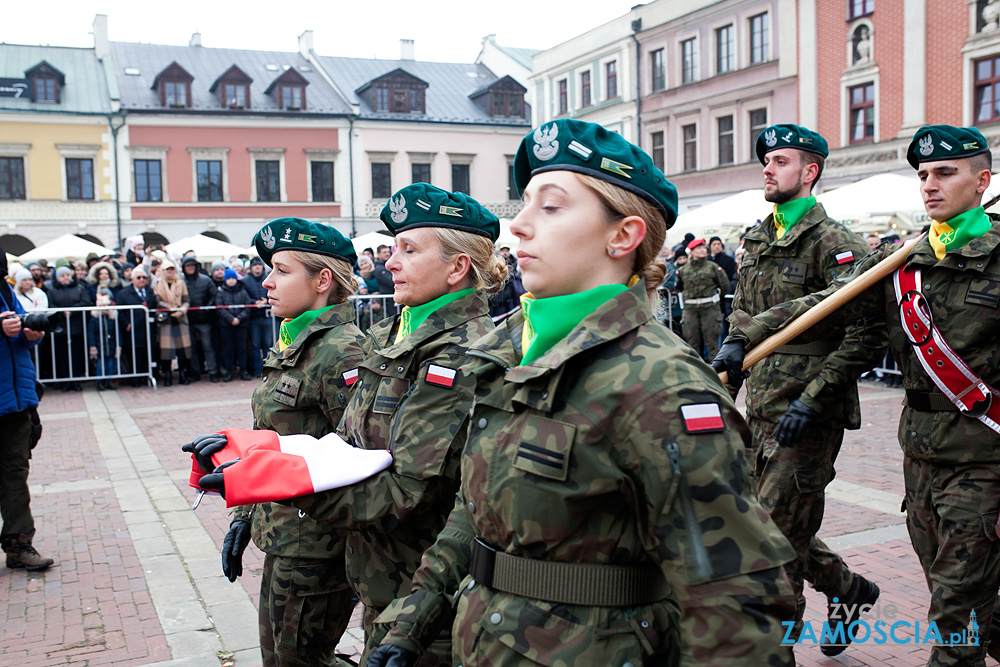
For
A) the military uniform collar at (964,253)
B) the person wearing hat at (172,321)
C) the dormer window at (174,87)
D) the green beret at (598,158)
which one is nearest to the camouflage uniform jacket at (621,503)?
the green beret at (598,158)

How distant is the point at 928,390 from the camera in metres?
3.79

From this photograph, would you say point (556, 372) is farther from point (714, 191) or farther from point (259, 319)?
point (714, 191)

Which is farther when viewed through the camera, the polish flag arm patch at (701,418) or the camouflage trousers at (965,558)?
the camouflage trousers at (965,558)

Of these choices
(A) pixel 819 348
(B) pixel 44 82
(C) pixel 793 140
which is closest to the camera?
(A) pixel 819 348

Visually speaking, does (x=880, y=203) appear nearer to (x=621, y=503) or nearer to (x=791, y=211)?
(x=791, y=211)

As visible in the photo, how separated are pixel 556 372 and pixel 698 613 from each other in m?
0.54

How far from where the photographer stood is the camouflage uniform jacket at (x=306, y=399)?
133 inches

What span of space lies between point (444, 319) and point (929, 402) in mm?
2191

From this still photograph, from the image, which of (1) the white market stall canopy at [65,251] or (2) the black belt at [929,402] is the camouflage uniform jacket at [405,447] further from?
(1) the white market stall canopy at [65,251]

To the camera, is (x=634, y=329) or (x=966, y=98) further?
(x=966, y=98)

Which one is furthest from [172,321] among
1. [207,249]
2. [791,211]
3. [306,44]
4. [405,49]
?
[405,49]

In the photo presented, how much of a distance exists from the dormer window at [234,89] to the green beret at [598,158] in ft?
131

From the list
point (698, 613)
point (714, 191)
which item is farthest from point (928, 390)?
point (714, 191)

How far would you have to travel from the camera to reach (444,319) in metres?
2.98
